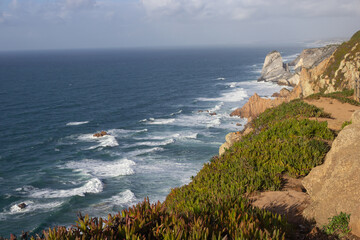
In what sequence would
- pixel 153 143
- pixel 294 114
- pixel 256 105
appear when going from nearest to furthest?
pixel 294 114, pixel 153 143, pixel 256 105

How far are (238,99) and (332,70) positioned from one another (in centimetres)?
3362

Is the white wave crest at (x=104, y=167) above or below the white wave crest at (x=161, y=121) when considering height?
below

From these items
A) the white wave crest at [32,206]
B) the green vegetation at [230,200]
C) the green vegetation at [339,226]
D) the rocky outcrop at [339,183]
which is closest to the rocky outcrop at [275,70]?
the white wave crest at [32,206]

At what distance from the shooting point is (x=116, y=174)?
1478 inches

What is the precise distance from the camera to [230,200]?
6996 millimetres

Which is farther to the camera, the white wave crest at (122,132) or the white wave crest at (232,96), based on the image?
the white wave crest at (232,96)

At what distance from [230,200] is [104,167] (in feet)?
115

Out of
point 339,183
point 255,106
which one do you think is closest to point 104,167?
point 255,106

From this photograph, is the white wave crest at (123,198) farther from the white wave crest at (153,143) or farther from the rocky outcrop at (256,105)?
the rocky outcrop at (256,105)

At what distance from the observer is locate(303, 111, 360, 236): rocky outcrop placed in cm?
689

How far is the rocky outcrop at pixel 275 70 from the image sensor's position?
10653 cm

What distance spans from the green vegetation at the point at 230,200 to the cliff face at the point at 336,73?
85.8 ft

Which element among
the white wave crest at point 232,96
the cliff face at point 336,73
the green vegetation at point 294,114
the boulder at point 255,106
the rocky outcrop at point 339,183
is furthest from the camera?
the white wave crest at point 232,96

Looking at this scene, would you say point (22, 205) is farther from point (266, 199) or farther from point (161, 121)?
point (161, 121)
